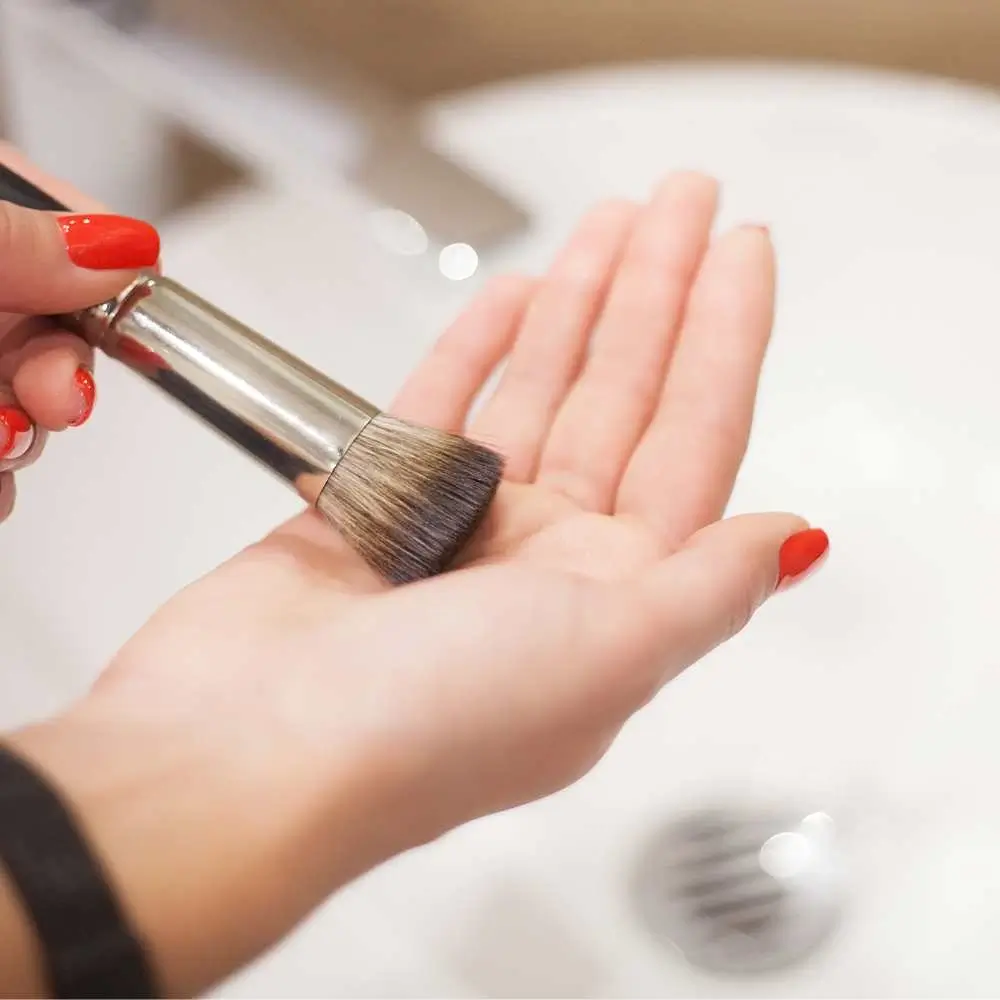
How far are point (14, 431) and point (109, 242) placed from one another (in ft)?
0.30

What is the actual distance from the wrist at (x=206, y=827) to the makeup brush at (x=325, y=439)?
0.10 m

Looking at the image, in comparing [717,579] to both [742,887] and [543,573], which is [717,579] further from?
[742,887]

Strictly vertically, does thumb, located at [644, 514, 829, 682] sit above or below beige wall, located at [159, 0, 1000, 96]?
below

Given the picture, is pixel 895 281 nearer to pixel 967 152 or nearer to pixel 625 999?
pixel 967 152

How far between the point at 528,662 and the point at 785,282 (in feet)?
1.25

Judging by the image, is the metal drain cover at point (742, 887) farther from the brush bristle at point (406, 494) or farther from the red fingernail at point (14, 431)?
the red fingernail at point (14, 431)

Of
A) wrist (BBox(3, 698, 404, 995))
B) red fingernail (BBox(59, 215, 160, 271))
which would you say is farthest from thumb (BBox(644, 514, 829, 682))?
red fingernail (BBox(59, 215, 160, 271))

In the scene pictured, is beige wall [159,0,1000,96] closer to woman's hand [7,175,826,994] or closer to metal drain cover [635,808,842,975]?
woman's hand [7,175,826,994]

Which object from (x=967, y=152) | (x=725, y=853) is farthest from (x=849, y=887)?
(x=967, y=152)

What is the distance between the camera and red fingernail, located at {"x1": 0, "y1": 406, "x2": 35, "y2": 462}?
464mm

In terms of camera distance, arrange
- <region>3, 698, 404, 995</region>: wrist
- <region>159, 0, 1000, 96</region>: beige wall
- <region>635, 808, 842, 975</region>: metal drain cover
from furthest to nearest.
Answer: <region>159, 0, 1000, 96</region>: beige wall
<region>635, 808, 842, 975</region>: metal drain cover
<region>3, 698, 404, 995</region>: wrist

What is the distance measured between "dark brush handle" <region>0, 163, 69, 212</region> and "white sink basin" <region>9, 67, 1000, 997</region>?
18 cm

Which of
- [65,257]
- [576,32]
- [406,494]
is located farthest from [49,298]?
[576,32]

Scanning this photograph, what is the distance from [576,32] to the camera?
30.9 inches
